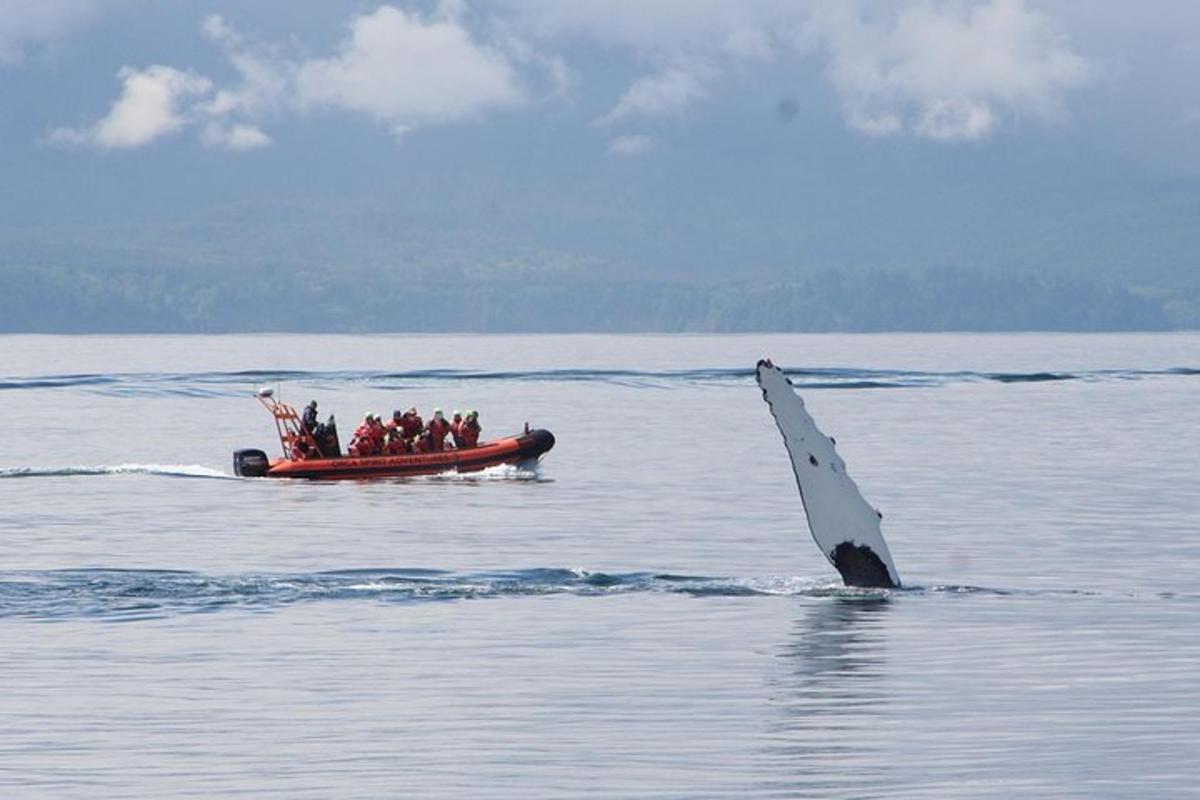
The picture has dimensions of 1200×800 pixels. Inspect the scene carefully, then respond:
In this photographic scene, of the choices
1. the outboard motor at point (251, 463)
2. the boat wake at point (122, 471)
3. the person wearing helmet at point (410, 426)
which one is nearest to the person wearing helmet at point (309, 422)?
the outboard motor at point (251, 463)

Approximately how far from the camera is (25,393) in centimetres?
15325

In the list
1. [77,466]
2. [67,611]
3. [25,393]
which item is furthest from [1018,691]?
[25,393]

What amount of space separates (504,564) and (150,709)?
17922mm

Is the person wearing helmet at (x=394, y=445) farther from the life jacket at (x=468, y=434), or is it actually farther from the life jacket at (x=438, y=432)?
the life jacket at (x=468, y=434)

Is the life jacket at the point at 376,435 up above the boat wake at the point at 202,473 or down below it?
above

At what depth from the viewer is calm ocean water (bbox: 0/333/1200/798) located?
2102 centimetres

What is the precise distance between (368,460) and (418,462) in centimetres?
137

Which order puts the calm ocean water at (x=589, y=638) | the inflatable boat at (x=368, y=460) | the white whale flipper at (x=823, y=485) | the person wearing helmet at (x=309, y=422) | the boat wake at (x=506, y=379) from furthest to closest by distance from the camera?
the boat wake at (x=506, y=379) < the person wearing helmet at (x=309, y=422) < the inflatable boat at (x=368, y=460) < the white whale flipper at (x=823, y=485) < the calm ocean water at (x=589, y=638)

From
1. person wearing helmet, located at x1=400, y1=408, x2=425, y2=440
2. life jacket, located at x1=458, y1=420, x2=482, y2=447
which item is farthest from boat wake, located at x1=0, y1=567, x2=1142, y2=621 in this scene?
life jacket, located at x1=458, y1=420, x2=482, y2=447

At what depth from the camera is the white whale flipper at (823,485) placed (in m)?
26.9

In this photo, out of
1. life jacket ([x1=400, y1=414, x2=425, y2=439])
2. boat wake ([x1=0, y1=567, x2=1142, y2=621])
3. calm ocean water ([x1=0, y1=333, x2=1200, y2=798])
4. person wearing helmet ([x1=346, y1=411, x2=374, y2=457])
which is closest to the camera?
calm ocean water ([x1=0, y1=333, x2=1200, y2=798])

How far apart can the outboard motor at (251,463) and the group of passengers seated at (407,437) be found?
237 cm

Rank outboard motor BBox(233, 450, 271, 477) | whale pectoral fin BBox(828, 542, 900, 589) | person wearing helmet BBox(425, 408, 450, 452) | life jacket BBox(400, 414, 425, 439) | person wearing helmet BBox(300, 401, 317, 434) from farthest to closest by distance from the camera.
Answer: person wearing helmet BBox(300, 401, 317, 434)
person wearing helmet BBox(425, 408, 450, 452)
outboard motor BBox(233, 450, 271, 477)
life jacket BBox(400, 414, 425, 439)
whale pectoral fin BBox(828, 542, 900, 589)

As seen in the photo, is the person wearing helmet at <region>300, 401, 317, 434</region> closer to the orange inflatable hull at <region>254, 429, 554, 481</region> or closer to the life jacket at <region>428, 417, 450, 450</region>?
the orange inflatable hull at <region>254, 429, 554, 481</region>
